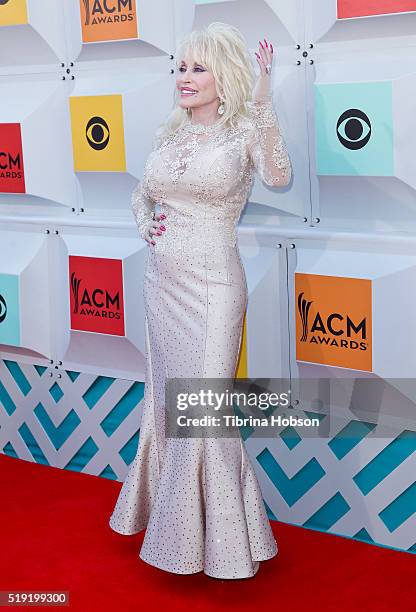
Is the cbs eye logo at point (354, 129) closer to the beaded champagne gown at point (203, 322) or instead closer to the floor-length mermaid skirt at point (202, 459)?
the beaded champagne gown at point (203, 322)

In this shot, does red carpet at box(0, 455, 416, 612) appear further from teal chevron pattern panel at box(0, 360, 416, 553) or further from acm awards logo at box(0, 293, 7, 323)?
acm awards logo at box(0, 293, 7, 323)

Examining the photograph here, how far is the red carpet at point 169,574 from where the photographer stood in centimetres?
318

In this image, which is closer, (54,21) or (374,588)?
(374,588)

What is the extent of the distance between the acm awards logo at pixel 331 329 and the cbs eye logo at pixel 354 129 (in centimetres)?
53

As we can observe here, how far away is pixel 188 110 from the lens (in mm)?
3322

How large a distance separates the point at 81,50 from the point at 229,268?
129 cm

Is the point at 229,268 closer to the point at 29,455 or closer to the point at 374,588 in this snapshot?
the point at 374,588

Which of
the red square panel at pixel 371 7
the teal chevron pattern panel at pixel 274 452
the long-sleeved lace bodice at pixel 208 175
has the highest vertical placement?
the red square panel at pixel 371 7

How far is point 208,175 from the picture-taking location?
315cm

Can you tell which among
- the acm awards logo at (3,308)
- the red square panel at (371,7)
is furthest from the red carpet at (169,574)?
the red square panel at (371,7)

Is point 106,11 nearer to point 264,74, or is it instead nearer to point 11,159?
point 11,159

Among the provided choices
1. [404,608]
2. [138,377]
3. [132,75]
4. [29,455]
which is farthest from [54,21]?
[404,608]

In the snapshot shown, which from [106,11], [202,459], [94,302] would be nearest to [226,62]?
[106,11]

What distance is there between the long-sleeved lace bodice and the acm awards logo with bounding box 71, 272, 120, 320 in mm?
785
